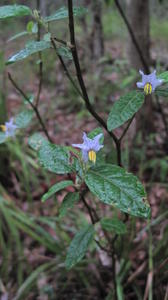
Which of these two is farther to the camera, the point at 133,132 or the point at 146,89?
the point at 133,132

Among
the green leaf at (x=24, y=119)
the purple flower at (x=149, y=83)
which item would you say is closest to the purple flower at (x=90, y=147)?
the purple flower at (x=149, y=83)

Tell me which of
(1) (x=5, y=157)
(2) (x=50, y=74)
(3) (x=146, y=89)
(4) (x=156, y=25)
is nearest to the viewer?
(3) (x=146, y=89)

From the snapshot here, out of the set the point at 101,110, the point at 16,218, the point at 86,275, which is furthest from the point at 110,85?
the point at 86,275

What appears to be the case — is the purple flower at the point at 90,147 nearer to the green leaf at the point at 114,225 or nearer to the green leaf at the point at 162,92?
the green leaf at the point at 162,92

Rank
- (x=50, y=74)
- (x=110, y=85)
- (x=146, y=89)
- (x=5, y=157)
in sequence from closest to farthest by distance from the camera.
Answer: (x=146, y=89), (x=5, y=157), (x=110, y=85), (x=50, y=74)

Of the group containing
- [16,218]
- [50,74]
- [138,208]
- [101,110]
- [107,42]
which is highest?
[107,42]

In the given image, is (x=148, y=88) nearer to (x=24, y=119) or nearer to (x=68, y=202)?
(x=68, y=202)

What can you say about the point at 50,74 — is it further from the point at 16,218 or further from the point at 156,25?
the point at 156,25
